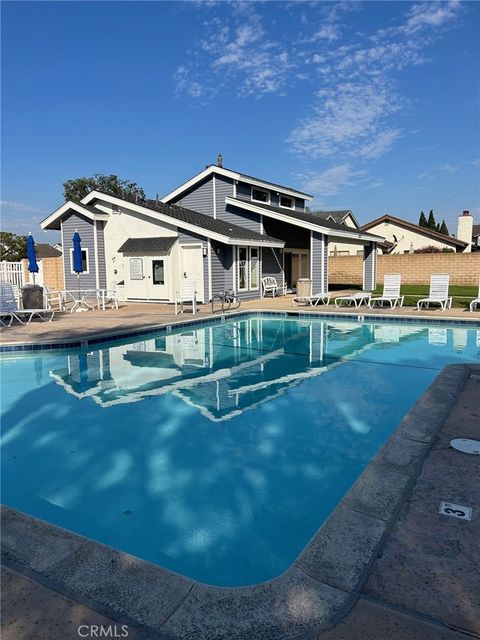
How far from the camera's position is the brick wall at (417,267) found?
84.5 feet

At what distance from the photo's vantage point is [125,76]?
18.0 meters

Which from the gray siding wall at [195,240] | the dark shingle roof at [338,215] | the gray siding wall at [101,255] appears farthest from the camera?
the dark shingle roof at [338,215]

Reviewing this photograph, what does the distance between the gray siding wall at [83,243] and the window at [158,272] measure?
11.4 ft

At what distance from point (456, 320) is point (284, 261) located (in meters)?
11.4

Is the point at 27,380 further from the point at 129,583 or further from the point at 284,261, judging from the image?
the point at 284,261

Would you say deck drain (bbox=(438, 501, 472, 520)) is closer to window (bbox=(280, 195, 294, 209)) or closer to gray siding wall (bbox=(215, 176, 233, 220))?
gray siding wall (bbox=(215, 176, 233, 220))

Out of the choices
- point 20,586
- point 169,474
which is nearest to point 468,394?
point 169,474

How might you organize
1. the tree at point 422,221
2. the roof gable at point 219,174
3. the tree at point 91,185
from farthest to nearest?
the tree at point 422,221
the tree at point 91,185
the roof gable at point 219,174

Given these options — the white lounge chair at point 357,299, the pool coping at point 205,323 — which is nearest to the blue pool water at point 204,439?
the pool coping at point 205,323

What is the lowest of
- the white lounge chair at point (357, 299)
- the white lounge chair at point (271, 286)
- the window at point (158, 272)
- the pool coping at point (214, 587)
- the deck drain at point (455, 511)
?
the pool coping at point (214, 587)

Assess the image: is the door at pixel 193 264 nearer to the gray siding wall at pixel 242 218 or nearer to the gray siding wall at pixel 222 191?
the gray siding wall at pixel 242 218

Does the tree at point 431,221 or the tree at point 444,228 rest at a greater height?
the tree at point 431,221

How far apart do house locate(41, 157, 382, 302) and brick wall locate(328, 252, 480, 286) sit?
5593mm

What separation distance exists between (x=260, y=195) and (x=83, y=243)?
899cm
